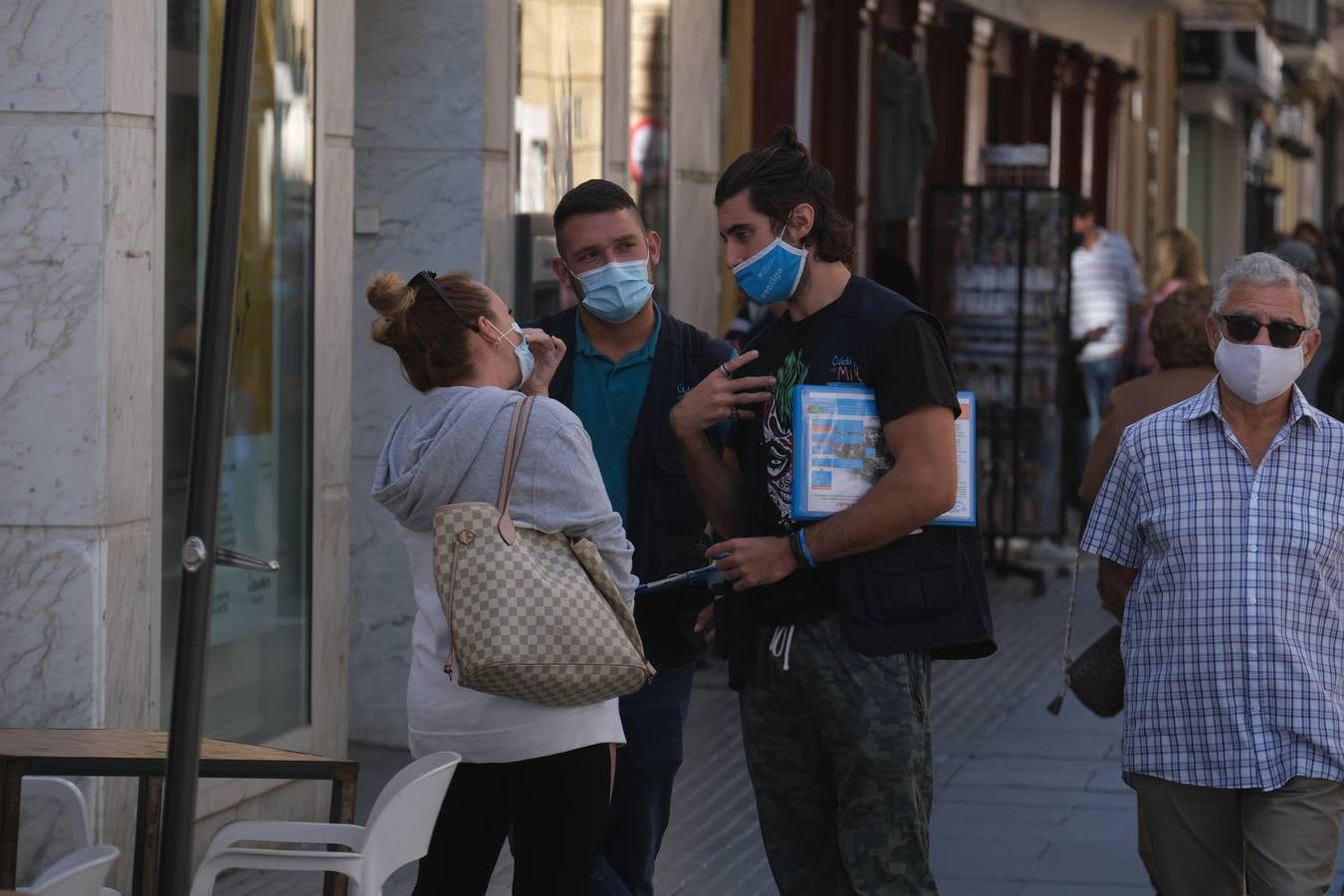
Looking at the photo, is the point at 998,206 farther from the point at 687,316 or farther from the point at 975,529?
the point at 975,529

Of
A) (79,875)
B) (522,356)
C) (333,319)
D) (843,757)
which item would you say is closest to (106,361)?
(333,319)

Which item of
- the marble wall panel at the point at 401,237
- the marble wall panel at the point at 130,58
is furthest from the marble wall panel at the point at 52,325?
the marble wall panel at the point at 401,237

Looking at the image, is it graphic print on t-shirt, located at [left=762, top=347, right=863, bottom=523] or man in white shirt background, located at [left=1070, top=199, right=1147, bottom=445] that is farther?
man in white shirt background, located at [left=1070, top=199, right=1147, bottom=445]

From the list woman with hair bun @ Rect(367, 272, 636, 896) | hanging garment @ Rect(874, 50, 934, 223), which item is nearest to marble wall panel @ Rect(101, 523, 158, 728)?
woman with hair bun @ Rect(367, 272, 636, 896)

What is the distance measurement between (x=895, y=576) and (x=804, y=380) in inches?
16.1

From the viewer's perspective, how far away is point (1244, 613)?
4.39 m

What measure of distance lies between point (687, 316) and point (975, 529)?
6.27 m

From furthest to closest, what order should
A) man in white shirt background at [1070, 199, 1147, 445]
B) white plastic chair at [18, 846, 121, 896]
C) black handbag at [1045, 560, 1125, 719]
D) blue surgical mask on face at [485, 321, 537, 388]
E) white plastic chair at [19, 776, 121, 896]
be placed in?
1. man in white shirt background at [1070, 199, 1147, 445]
2. black handbag at [1045, 560, 1125, 719]
3. white plastic chair at [19, 776, 121, 896]
4. blue surgical mask on face at [485, 321, 537, 388]
5. white plastic chair at [18, 846, 121, 896]

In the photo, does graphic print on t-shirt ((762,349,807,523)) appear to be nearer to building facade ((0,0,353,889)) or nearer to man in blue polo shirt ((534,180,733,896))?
man in blue polo shirt ((534,180,733,896))

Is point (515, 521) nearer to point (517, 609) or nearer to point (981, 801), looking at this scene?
point (517, 609)

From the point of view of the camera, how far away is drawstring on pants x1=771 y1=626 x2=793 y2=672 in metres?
4.32

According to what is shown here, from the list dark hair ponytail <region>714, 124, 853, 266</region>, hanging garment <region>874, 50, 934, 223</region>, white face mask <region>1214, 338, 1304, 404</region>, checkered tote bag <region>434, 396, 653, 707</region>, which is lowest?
checkered tote bag <region>434, 396, 653, 707</region>

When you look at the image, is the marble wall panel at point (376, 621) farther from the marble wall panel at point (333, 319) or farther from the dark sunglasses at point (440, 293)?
the dark sunglasses at point (440, 293)

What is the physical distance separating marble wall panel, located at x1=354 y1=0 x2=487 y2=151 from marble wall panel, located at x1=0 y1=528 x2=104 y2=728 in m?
3.04
